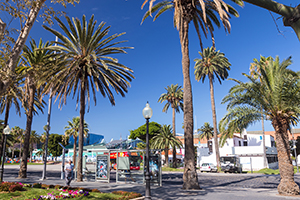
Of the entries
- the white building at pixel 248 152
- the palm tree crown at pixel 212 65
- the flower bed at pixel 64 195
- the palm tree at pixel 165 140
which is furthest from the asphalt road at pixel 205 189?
the palm tree crown at pixel 212 65

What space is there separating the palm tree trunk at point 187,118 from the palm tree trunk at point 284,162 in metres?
5.04

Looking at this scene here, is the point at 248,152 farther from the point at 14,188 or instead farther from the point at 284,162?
the point at 14,188

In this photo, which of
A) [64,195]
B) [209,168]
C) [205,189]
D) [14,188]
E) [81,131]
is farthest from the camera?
[209,168]

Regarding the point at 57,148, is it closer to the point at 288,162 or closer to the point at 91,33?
the point at 91,33

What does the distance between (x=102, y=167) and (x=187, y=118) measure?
8.86 meters

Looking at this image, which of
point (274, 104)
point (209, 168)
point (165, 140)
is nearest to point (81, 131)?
point (274, 104)

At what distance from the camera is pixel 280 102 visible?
14.2 m

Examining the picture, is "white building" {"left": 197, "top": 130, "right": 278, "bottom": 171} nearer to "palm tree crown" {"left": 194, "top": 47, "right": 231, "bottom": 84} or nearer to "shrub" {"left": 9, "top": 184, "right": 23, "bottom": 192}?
"palm tree crown" {"left": 194, "top": 47, "right": 231, "bottom": 84}

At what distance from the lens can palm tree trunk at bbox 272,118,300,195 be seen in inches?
512

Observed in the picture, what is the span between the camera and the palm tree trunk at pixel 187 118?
14.8m

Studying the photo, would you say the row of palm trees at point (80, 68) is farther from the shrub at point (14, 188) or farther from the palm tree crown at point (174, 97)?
the palm tree crown at point (174, 97)

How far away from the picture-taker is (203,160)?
50312 millimetres

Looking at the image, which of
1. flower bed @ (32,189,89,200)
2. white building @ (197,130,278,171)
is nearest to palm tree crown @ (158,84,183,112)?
white building @ (197,130,278,171)

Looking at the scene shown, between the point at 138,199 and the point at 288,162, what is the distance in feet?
31.0
